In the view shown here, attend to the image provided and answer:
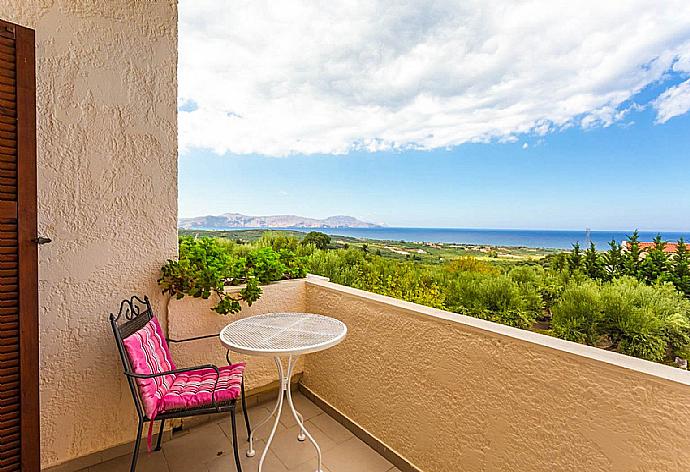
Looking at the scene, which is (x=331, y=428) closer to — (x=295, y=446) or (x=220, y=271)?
(x=295, y=446)

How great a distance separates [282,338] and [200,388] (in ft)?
1.75

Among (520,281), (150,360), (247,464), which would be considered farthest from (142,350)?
(520,281)

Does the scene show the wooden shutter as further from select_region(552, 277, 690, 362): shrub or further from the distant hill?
select_region(552, 277, 690, 362): shrub

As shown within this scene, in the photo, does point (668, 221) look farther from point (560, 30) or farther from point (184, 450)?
point (184, 450)

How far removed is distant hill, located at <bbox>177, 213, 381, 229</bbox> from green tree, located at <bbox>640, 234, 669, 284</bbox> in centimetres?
302

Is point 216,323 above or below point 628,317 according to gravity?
below

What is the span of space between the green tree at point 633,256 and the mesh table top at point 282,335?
185cm

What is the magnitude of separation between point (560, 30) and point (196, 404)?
371 cm

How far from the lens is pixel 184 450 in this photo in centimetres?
218

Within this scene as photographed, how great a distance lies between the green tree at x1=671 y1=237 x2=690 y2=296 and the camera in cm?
196

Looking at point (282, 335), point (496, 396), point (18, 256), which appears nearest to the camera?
point (496, 396)

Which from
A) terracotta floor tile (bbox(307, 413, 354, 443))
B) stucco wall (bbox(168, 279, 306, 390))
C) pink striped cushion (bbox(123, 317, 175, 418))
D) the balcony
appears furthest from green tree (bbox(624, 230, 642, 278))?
pink striped cushion (bbox(123, 317, 175, 418))

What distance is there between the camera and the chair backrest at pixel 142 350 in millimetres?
1752

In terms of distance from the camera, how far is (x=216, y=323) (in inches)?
97.3
